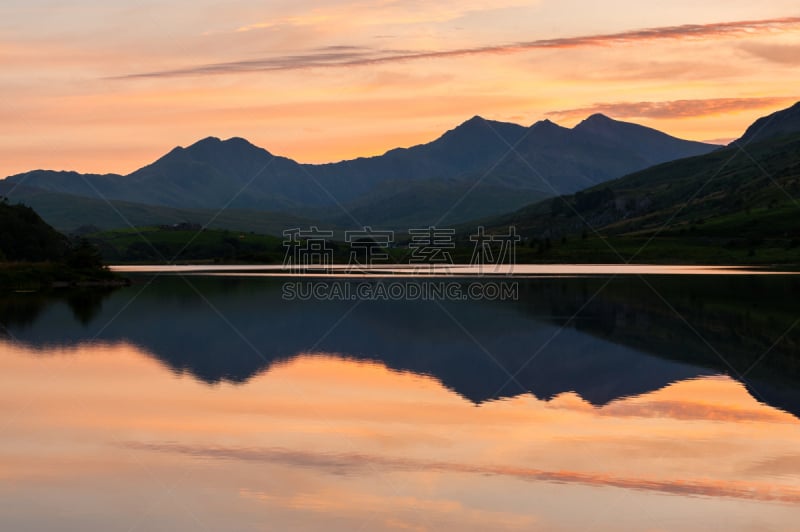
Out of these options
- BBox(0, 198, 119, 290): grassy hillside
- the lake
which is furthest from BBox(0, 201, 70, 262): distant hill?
the lake

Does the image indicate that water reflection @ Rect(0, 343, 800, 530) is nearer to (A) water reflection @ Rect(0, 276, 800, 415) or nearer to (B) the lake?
(B) the lake

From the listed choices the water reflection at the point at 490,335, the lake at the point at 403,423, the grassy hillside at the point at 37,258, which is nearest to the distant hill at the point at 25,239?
the grassy hillside at the point at 37,258

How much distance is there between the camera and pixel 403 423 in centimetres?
3006

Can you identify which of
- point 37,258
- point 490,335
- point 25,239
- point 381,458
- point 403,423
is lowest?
point 381,458

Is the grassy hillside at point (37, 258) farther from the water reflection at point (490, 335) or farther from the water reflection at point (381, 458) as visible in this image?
the water reflection at point (381, 458)

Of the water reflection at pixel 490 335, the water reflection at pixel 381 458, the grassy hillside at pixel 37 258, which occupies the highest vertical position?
the grassy hillside at pixel 37 258

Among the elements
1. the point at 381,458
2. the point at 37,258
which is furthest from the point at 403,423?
the point at 37,258

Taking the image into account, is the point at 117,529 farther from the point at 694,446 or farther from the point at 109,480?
the point at 694,446

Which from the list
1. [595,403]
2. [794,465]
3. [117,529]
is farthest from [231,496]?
[595,403]

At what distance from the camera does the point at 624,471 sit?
24016mm

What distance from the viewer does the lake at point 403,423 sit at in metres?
20.9

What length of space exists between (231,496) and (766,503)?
11.3 meters

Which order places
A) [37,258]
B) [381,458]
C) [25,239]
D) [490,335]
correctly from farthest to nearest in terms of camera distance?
[25,239]
[37,258]
[490,335]
[381,458]

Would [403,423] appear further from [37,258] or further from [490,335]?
[37,258]
